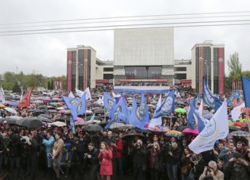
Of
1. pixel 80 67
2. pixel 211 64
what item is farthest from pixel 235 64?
pixel 80 67

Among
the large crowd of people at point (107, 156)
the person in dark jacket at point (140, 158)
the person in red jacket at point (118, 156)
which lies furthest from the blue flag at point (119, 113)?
the person in dark jacket at point (140, 158)

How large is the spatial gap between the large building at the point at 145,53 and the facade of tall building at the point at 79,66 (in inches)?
339

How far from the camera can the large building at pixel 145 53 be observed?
252 feet

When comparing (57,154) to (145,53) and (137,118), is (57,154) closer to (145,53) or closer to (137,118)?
(137,118)

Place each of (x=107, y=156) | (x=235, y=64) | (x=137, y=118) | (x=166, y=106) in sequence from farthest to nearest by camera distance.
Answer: (x=235, y=64), (x=166, y=106), (x=137, y=118), (x=107, y=156)

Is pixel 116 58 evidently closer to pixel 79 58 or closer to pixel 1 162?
pixel 79 58

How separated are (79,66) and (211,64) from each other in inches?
1522

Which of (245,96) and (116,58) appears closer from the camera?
(245,96)

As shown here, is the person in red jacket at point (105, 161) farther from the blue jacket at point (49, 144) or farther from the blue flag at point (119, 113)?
the blue flag at point (119, 113)

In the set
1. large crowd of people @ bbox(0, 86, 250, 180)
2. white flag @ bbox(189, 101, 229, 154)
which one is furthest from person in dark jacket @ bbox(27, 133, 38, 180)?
white flag @ bbox(189, 101, 229, 154)

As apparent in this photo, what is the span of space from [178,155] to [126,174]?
2.13 m

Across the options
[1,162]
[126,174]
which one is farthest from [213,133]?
[1,162]

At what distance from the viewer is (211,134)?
18.2 ft

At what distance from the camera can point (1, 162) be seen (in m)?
7.26
